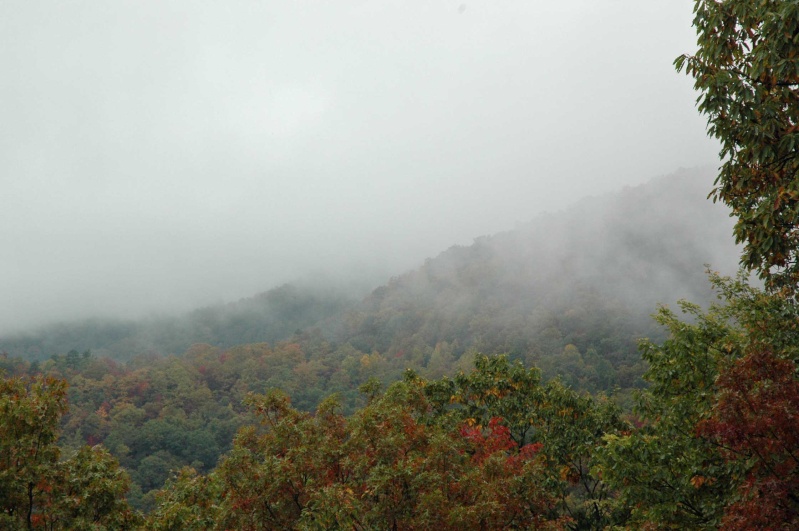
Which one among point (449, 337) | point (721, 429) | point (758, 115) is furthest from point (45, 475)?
point (449, 337)

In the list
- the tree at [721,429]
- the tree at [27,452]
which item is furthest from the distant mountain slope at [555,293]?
the tree at [27,452]

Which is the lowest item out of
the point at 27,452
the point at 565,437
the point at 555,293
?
the point at 555,293

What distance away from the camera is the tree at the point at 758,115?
7.29 meters

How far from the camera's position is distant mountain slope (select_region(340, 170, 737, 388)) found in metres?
106

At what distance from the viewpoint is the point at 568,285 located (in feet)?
461

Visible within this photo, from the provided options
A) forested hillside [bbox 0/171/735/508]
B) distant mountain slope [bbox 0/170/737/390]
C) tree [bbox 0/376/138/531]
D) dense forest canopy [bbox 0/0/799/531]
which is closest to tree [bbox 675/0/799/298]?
dense forest canopy [bbox 0/0/799/531]

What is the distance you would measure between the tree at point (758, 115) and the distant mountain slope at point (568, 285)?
74.5 m

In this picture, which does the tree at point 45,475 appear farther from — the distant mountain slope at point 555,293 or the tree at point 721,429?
the distant mountain slope at point 555,293

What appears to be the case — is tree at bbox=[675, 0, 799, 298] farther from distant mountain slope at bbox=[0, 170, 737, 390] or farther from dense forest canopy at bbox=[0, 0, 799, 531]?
distant mountain slope at bbox=[0, 170, 737, 390]

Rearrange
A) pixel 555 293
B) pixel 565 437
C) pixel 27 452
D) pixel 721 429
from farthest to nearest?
pixel 555 293
pixel 565 437
pixel 27 452
pixel 721 429

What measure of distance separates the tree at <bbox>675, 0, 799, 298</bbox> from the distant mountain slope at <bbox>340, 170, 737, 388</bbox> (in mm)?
74519

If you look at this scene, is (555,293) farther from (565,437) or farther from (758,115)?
(758,115)

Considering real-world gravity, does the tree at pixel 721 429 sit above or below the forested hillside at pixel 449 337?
above

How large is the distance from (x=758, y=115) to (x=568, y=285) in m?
138
